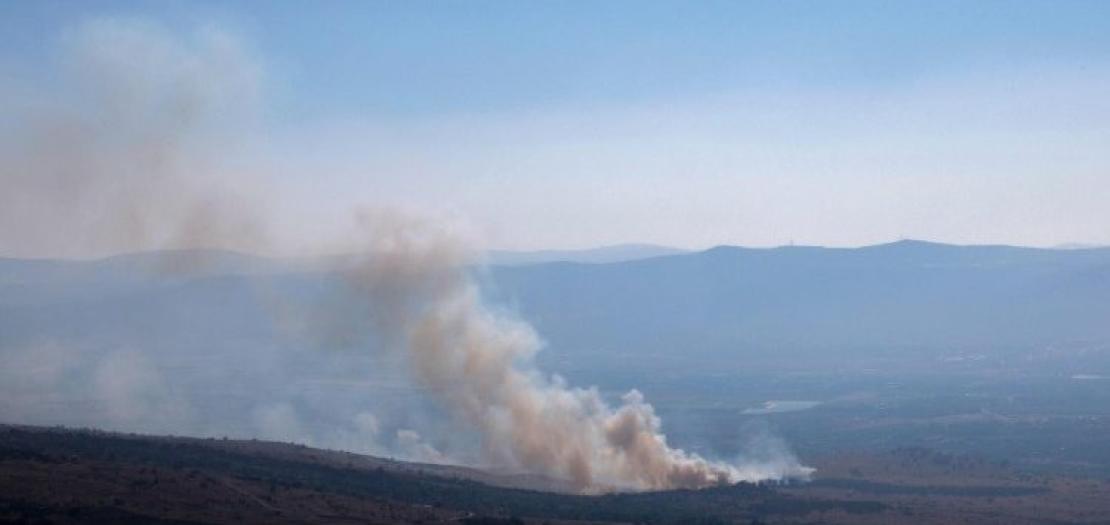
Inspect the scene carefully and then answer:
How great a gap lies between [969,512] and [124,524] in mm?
55946

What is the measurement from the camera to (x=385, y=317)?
11925 cm

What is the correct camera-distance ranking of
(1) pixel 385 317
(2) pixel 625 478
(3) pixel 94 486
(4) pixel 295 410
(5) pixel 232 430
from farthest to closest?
(4) pixel 295 410
(5) pixel 232 430
(1) pixel 385 317
(2) pixel 625 478
(3) pixel 94 486

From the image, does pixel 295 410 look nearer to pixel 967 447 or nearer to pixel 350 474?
pixel 967 447

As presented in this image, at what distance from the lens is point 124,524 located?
59.7m

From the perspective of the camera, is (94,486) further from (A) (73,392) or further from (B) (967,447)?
(A) (73,392)

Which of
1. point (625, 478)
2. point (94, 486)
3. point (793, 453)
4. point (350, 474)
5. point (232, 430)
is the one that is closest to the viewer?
point (94, 486)

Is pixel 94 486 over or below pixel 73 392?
below

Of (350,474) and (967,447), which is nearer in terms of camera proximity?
(350,474)

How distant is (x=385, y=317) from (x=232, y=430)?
128 ft

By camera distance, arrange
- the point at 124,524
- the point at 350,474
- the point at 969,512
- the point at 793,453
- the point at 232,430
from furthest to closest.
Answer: the point at 232,430 → the point at 793,453 → the point at 969,512 → the point at 350,474 → the point at 124,524

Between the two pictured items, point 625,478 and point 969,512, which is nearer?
point 969,512

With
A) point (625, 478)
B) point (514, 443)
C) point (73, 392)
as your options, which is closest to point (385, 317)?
point (514, 443)

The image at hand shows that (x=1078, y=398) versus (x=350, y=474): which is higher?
(x=1078, y=398)

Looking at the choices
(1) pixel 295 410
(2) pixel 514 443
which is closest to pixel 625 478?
(2) pixel 514 443
